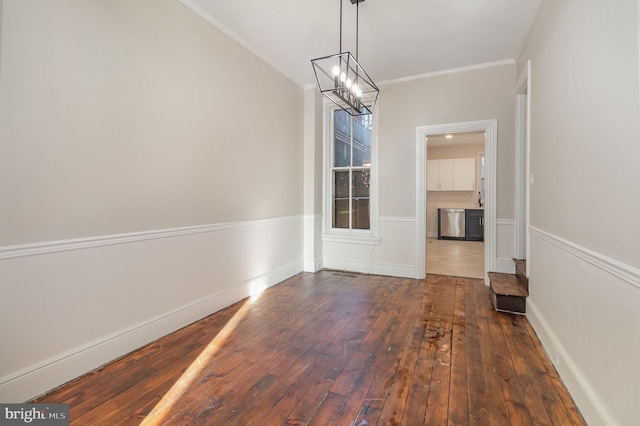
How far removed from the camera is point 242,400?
1716 millimetres

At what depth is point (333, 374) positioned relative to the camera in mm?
1974

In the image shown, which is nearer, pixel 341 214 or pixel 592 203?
pixel 592 203

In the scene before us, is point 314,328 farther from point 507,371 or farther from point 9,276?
point 9,276

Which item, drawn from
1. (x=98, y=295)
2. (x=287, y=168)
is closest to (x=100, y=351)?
(x=98, y=295)

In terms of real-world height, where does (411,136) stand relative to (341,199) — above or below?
above

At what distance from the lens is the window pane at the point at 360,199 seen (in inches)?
188

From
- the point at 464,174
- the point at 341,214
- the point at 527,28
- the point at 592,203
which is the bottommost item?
the point at 341,214

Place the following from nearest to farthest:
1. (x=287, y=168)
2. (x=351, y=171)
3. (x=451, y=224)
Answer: (x=287, y=168) < (x=351, y=171) < (x=451, y=224)

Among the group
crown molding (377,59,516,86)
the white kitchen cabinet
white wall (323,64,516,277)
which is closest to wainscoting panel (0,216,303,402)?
white wall (323,64,516,277)

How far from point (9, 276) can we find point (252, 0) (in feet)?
8.80

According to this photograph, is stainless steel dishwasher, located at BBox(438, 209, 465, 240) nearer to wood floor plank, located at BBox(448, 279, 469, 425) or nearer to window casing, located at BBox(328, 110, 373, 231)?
window casing, located at BBox(328, 110, 373, 231)

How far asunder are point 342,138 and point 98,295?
12.6 feet

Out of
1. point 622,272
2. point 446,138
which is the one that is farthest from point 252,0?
point 446,138

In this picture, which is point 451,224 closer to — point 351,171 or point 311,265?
point 351,171
